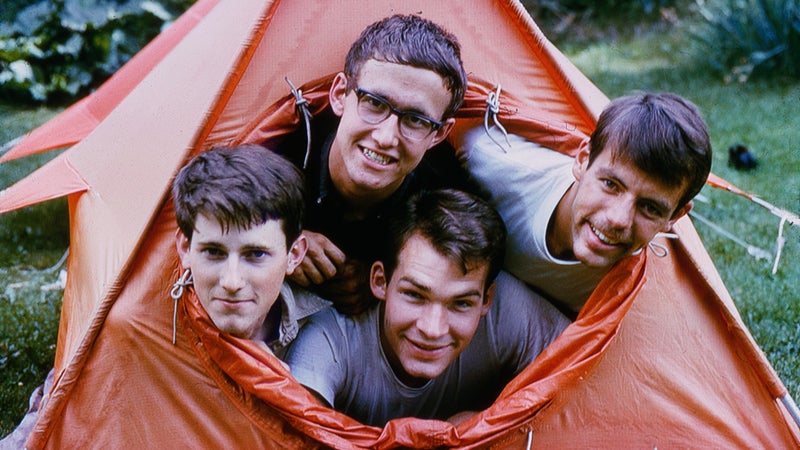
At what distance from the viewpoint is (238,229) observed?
1.68 m

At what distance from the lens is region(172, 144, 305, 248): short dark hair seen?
5.52 feet

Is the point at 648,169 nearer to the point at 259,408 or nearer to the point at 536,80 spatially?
the point at 536,80

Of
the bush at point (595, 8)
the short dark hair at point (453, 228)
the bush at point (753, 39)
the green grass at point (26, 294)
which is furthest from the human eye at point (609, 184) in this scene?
the bush at point (595, 8)

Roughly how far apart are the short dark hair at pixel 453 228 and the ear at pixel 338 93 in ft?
0.93

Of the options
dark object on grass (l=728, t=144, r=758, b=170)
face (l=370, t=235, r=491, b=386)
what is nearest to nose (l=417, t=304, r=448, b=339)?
face (l=370, t=235, r=491, b=386)

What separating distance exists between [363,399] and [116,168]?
2.97ft

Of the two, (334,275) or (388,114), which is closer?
(388,114)

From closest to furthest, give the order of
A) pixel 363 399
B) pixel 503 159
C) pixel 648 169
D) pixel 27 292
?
1. pixel 648 169
2. pixel 363 399
3. pixel 503 159
4. pixel 27 292

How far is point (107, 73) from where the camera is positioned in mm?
5129

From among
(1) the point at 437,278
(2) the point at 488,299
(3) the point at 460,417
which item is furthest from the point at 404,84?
(3) the point at 460,417

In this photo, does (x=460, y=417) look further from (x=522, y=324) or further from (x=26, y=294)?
(x=26, y=294)

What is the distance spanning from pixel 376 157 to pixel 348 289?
339 millimetres

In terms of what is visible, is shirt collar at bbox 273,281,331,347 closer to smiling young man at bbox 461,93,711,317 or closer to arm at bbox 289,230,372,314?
arm at bbox 289,230,372,314

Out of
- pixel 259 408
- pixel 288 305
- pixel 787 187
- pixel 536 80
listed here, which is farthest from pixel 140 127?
pixel 787 187
